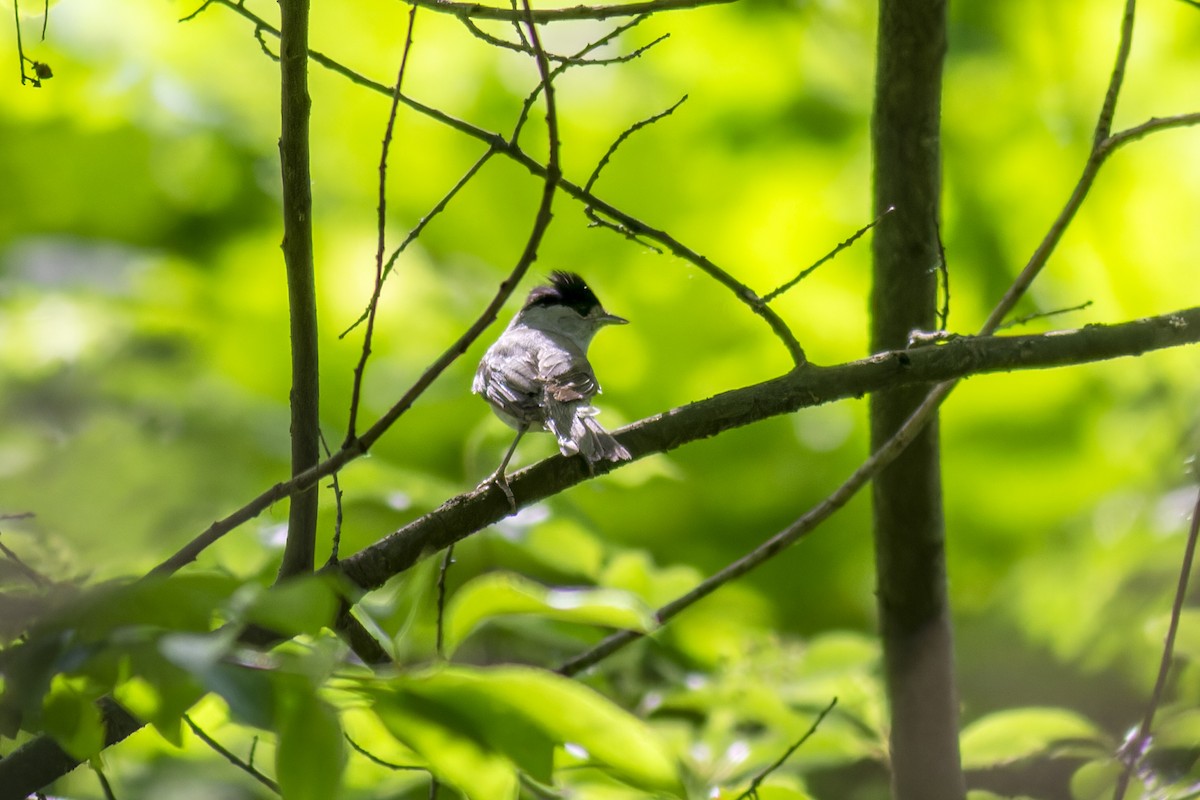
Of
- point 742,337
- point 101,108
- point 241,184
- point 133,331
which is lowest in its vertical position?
point 133,331

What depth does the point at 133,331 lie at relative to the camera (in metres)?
2.51

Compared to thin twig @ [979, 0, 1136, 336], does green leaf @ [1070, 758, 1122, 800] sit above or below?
below

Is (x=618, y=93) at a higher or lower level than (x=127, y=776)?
higher

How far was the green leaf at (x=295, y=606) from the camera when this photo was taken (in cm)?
62

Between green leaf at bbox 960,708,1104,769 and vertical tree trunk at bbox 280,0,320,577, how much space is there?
40.0 inches

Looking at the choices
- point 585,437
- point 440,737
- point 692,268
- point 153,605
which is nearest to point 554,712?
point 440,737

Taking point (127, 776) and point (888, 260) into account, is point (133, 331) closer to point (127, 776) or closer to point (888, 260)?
point (127, 776)

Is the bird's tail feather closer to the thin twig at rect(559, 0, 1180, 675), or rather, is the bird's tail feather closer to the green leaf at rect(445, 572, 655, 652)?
the thin twig at rect(559, 0, 1180, 675)

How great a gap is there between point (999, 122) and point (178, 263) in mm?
2354

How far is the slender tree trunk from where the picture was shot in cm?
178

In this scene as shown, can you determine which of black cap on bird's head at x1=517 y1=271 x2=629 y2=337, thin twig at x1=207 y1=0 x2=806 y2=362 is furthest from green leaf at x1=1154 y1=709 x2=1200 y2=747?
black cap on bird's head at x1=517 y1=271 x2=629 y2=337

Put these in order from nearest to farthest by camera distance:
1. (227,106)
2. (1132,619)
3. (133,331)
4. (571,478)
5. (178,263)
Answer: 1. (571,478)
2. (1132,619)
3. (133,331)
4. (178,263)
5. (227,106)

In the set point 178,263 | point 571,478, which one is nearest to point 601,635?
point 571,478

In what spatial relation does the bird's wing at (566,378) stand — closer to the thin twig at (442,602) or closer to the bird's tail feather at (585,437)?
the bird's tail feather at (585,437)
